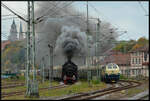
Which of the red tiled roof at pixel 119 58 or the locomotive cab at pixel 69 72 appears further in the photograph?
the red tiled roof at pixel 119 58

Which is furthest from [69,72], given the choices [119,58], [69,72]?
[119,58]

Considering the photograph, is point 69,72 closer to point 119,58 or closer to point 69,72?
point 69,72

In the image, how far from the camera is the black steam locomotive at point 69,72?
28.0 meters

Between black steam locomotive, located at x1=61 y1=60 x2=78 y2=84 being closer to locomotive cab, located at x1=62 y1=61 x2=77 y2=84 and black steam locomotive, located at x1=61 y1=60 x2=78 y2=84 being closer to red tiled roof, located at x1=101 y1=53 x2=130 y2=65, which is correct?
locomotive cab, located at x1=62 y1=61 x2=77 y2=84

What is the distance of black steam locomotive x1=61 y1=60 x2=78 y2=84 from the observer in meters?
28.0

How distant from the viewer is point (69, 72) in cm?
2795

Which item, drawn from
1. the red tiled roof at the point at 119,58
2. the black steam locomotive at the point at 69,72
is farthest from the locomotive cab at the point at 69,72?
the red tiled roof at the point at 119,58

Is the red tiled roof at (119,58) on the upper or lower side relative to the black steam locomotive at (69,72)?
upper

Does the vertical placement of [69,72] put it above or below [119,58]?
below

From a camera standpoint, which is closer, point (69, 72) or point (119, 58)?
point (69, 72)

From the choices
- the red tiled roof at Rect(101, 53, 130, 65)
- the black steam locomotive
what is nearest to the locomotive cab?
the black steam locomotive

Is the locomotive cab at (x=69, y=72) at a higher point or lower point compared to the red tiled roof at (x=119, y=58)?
lower

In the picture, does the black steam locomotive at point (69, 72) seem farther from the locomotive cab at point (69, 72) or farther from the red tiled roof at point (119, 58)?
the red tiled roof at point (119, 58)

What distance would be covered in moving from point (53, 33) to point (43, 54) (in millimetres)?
5236
